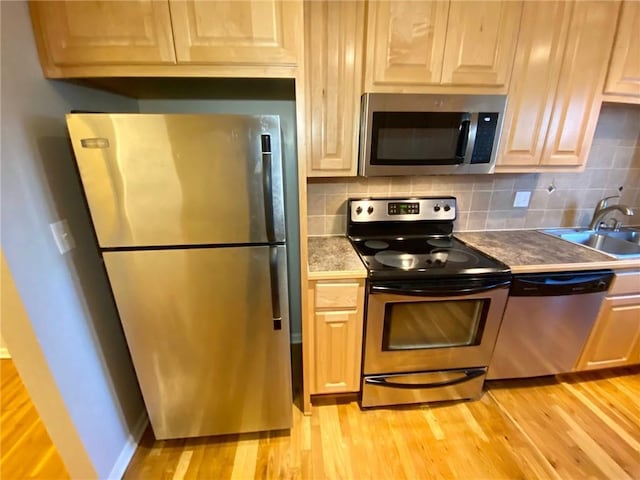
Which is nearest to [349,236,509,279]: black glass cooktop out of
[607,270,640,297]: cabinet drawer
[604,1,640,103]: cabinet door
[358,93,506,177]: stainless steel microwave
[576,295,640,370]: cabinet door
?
[358,93,506,177]: stainless steel microwave

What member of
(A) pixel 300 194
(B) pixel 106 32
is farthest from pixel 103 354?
(B) pixel 106 32

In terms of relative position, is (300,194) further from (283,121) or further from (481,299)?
(481,299)

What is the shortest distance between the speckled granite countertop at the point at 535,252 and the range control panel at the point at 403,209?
241 millimetres

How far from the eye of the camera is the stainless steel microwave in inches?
58.3

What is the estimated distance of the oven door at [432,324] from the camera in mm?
1474

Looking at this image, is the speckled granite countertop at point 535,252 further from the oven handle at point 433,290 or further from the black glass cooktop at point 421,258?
the oven handle at point 433,290

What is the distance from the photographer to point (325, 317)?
5.04 ft

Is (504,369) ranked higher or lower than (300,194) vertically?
lower

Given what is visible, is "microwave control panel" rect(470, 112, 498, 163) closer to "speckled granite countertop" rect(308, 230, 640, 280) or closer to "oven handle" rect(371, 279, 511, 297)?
"speckled granite countertop" rect(308, 230, 640, 280)

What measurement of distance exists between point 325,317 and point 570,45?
1912mm

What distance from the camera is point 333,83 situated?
1469 millimetres

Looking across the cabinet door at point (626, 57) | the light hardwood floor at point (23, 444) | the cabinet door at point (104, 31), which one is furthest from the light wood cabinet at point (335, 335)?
the cabinet door at point (626, 57)

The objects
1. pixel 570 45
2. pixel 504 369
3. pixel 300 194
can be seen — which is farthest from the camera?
pixel 504 369

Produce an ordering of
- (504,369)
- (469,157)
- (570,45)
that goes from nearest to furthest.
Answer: (570,45), (469,157), (504,369)
